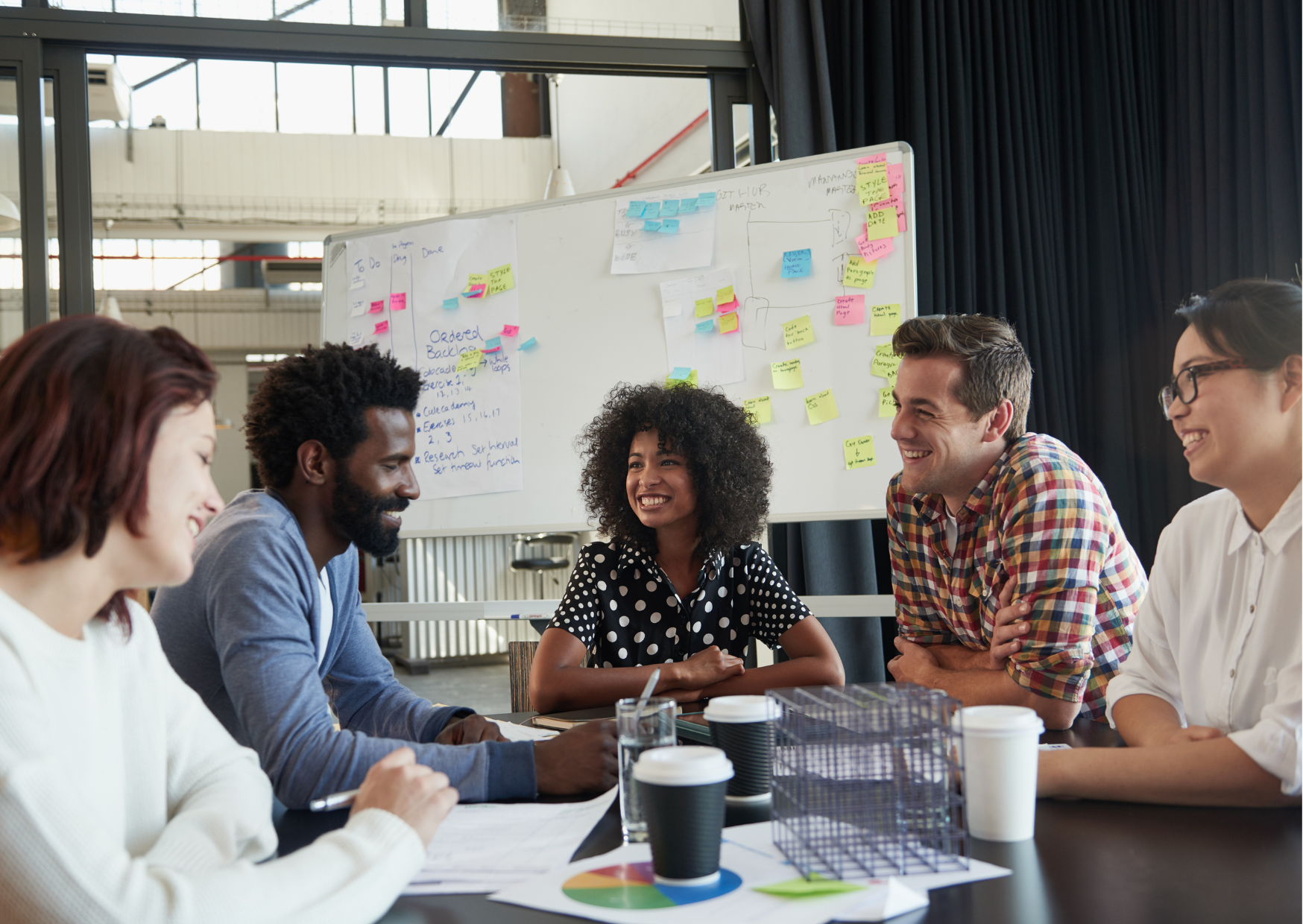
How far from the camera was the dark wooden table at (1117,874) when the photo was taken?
0.80 metres

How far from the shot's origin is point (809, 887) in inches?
33.8

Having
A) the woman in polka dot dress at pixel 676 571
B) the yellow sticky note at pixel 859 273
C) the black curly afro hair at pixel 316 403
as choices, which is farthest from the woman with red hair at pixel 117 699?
the yellow sticky note at pixel 859 273

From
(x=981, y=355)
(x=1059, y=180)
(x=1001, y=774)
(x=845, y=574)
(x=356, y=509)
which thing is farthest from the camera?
(x=1059, y=180)

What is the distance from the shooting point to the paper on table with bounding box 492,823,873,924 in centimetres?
81

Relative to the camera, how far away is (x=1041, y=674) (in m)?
1.58

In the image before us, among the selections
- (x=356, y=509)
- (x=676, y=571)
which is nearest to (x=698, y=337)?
(x=676, y=571)

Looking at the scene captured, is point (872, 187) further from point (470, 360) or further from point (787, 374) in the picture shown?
point (470, 360)

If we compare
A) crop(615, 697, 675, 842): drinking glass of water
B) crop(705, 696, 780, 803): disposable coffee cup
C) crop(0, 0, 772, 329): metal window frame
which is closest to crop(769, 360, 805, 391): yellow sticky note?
crop(0, 0, 772, 329): metal window frame

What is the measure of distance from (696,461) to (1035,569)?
76 centimetres

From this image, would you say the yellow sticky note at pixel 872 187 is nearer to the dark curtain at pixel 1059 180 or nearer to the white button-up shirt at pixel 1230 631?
the dark curtain at pixel 1059 180

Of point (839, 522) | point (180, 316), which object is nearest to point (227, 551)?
point (839, 522)

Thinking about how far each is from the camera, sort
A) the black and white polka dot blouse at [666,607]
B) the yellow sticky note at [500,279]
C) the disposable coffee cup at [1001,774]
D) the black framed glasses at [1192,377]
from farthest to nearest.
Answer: the yellow sticky note at [500,279]
the black and white polka dot blouse at [666,607]
the black framed glasses at [1192,377]
the disposable coffee cup at [1001,774]

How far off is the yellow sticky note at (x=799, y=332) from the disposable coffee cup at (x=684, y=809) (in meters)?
2.08

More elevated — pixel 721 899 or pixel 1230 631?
pixel 1230 631
